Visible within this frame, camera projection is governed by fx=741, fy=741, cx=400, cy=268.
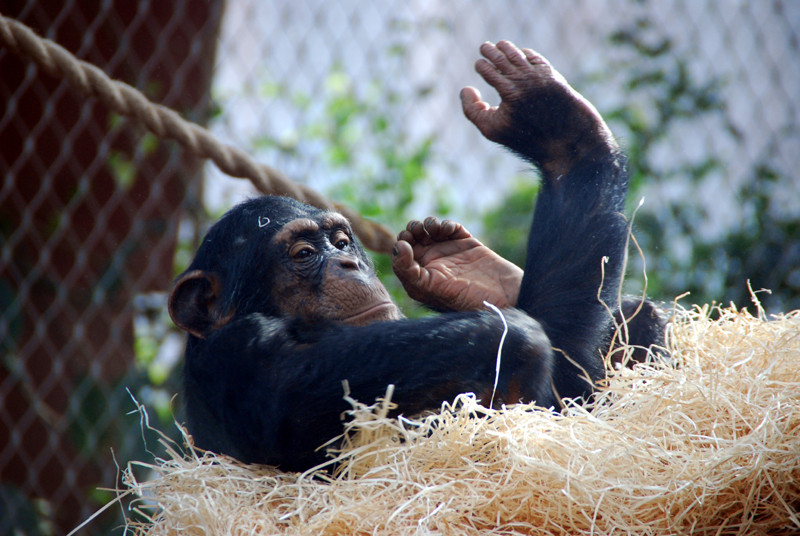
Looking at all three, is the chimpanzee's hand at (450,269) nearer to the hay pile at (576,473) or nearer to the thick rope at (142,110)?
the hay pile at (576,473)

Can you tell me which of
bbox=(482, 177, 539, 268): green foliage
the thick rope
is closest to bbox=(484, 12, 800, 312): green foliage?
bbox=(482, 177, 539, 268): green foliage

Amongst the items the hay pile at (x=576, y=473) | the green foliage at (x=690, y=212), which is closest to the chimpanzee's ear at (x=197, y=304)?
the hay pile at (x=576, y=473)

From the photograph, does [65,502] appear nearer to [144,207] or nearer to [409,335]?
[144,207]

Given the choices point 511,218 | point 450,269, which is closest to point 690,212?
point 511,218

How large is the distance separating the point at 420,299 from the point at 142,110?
46.2 inches

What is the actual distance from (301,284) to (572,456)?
79cm

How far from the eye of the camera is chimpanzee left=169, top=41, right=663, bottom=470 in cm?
144

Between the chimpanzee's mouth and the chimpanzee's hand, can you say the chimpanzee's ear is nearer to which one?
the chimpanzee's mouth

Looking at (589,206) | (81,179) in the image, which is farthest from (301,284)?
(81,179)

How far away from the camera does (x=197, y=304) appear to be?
5.89 feet

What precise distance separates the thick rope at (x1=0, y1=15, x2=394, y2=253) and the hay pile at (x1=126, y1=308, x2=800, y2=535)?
120 centimetres

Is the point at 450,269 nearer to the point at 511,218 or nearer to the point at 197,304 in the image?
the point at 197,304

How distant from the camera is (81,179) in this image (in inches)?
162

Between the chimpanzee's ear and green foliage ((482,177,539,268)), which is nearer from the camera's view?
the chimpanzee's ear
